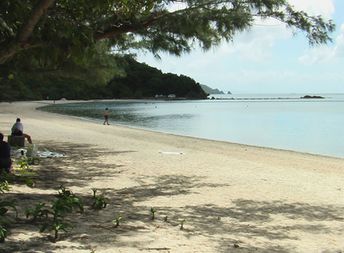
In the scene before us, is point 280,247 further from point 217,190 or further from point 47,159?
point 47,159

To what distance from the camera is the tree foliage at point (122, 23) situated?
17.3ft

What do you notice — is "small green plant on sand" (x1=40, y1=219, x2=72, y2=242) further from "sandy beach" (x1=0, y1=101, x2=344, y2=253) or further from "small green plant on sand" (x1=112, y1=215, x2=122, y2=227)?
"small green plant on sand" (x1=112, y1=215, x2=122, y2=227)

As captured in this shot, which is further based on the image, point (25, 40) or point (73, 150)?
point (73, 150)

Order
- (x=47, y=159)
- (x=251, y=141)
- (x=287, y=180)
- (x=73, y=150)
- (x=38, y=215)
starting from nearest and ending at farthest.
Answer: (x=38, y=215), (x=287, y=180), (x=47, y=159), (x=73, y=150), (x=251, y=141)

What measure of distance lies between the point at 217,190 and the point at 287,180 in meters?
2.56

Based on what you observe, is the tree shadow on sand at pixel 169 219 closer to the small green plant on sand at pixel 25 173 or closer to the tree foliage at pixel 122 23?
the small green plant on sand at pixel 25 173

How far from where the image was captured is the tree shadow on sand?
4803 millimetres

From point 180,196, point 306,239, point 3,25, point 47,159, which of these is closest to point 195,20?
point 180,196

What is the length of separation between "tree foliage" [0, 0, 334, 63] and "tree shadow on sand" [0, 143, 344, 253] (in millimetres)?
1953

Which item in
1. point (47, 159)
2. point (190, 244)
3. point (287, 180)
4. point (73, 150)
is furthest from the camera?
point (73, 150)

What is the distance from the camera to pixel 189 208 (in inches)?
270

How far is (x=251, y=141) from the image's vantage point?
97.8 feet

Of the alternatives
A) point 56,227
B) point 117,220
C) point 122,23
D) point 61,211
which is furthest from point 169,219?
point 122,23

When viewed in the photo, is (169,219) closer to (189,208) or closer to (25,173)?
(189,208)
